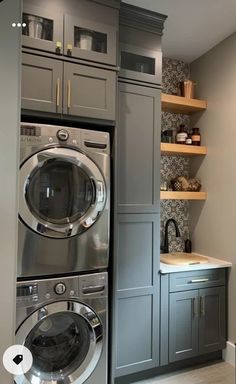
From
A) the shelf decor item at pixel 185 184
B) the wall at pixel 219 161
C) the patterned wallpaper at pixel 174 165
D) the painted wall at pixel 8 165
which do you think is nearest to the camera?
the painted wall at pixel 8 165

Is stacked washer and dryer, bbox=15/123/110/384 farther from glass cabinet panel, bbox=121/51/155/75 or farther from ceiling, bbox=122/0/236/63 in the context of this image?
ceiling, bbox=122/0/236/63

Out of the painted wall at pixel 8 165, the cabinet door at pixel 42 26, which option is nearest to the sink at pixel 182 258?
the painted wall at pixel 8 165

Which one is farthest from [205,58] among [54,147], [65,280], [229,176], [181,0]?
[65,280]

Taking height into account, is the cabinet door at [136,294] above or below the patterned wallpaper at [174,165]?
below

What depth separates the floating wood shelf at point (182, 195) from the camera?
273 centimetres

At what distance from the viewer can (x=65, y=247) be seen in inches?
73.7

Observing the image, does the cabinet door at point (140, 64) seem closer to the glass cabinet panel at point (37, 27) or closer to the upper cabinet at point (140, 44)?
A: the upper cabinet at point (140, 44)

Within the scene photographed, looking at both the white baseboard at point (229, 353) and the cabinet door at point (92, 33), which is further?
the white baseboard at point (229, 353)

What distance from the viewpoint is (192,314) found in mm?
2527

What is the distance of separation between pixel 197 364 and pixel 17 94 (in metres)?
2.54

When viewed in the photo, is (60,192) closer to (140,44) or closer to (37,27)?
(37,27)

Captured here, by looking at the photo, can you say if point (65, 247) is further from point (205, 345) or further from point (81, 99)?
point (205, 345)

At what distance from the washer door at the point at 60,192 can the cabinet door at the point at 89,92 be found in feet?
1.00

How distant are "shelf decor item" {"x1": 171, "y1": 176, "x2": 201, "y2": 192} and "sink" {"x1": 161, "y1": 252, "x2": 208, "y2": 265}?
63 cm
